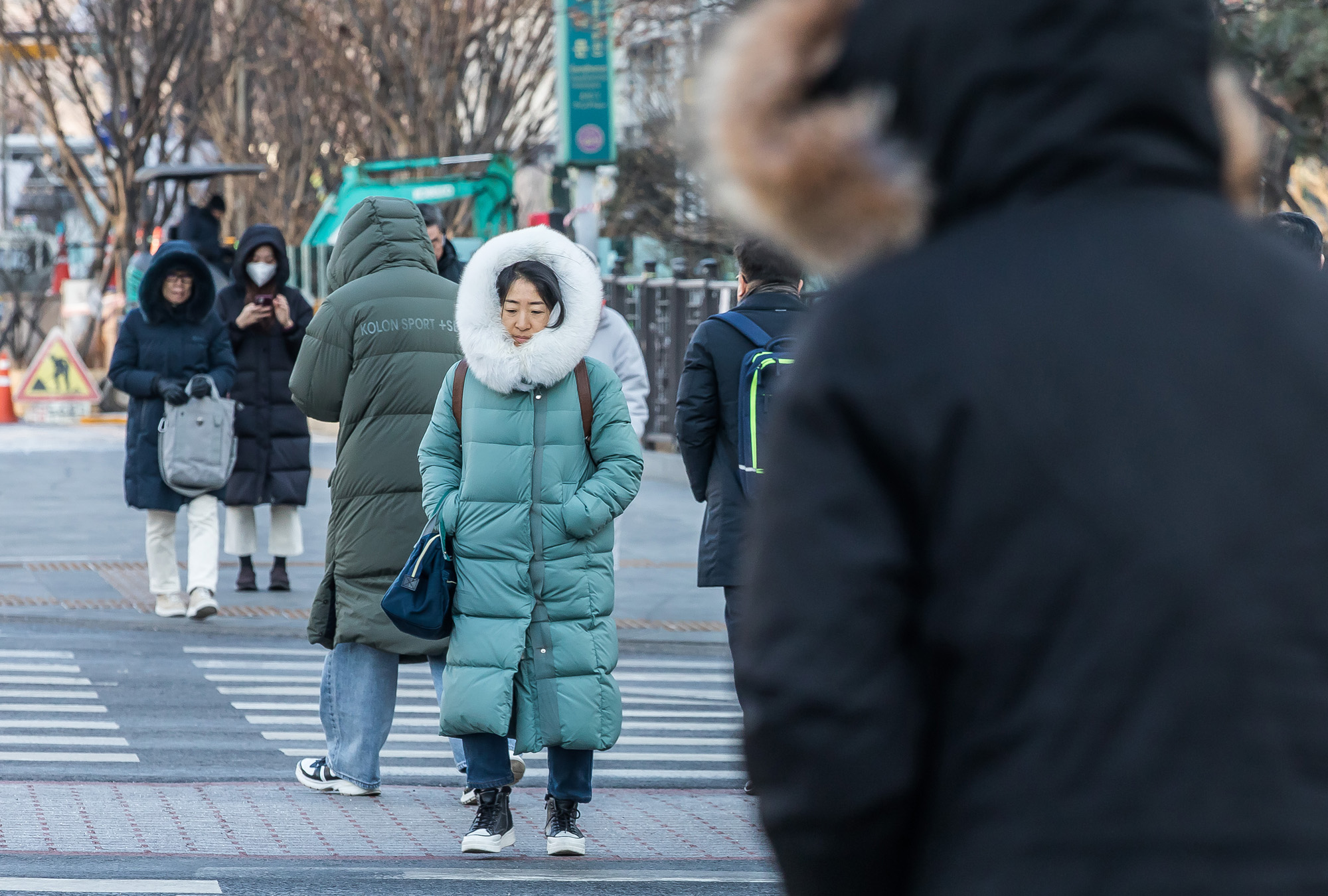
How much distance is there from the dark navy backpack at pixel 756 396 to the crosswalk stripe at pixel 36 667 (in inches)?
175

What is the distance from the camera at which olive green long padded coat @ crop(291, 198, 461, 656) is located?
257 inches

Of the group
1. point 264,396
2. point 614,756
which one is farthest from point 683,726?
point 264,396

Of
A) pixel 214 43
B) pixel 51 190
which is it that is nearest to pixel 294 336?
pixel 214 43

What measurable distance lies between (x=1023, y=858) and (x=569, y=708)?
4108mm

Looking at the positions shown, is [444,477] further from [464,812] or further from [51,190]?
[51,190]

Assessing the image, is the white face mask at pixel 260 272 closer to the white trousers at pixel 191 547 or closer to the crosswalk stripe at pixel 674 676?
the white trousers at pixel 191 547

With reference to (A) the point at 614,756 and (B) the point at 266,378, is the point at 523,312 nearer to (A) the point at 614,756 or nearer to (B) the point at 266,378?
(A) the point at 614,756

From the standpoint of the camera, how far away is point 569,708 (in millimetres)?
5762

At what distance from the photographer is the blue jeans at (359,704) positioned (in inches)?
259

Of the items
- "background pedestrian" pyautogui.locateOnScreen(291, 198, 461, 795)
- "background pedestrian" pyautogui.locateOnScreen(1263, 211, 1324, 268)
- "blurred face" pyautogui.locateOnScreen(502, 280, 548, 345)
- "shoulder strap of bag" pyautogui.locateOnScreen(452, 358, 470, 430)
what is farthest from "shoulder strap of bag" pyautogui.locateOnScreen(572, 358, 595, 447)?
"background pedestrian" pyautogui.locateOnScreen(1263, 211, 1324, 268)

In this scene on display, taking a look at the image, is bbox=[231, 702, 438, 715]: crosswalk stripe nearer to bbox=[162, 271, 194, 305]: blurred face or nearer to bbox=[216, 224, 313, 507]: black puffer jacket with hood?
bbox=[216, 224, 313, 507]: black puffer jacket with hood

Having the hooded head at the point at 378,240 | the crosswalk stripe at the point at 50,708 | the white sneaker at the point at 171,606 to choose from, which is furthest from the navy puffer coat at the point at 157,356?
the hooded head at the point at 378,240

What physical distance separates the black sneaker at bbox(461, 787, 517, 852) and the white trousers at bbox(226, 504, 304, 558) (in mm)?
5803

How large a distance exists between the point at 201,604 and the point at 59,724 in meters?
2.75
